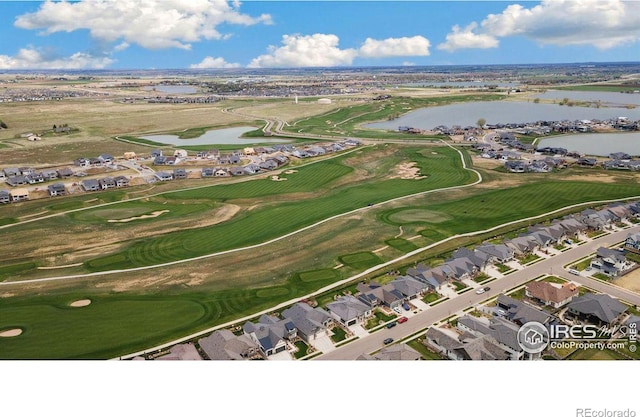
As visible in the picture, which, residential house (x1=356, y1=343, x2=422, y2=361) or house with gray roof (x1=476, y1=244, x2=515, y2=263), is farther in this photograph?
house with gray roof (x1=476, y1=244, x2=515, y2=263)

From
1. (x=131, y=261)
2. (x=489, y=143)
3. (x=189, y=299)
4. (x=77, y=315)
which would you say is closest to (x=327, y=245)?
(x=189, y=299)

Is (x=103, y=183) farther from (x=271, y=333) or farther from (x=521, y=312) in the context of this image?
(x=521, y=312)

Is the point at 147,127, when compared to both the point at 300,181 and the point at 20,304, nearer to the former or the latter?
the point at 300,181

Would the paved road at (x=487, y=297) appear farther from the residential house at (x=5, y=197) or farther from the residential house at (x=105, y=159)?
the residential house at (x=105, y=159)

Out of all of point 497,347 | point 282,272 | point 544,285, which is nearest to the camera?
point 497,347

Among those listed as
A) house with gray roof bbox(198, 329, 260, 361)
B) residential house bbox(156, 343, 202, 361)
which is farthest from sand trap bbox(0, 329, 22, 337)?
house with gray roof bbox(198, 329, 260, 361)

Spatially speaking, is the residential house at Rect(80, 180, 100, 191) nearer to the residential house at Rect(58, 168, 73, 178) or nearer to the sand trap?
the residential house at Rect(58, 168, 73, 178)
